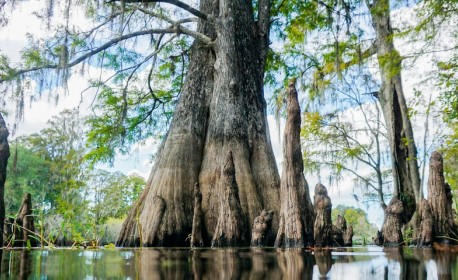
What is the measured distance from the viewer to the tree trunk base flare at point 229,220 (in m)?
Answer: 7.44

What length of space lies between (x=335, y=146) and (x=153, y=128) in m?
9.12

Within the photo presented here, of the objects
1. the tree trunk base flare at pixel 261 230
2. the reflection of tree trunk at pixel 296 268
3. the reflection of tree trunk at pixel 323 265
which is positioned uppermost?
the tree trunk base flare at pixel 261 230

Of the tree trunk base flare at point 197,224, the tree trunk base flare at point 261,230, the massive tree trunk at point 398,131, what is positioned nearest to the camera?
the tree trunk base flare at point 261,230

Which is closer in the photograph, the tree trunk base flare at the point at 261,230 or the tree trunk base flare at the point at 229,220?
the tree trunk base flare at the point at 261,230

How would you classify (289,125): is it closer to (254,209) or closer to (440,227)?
(254,209)

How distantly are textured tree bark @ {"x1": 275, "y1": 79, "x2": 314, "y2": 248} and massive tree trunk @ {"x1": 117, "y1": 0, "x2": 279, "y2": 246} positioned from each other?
56.6 inches

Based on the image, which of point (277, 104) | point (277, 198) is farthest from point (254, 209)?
point (277, 104)

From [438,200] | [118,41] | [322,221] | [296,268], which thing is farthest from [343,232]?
[296,268]

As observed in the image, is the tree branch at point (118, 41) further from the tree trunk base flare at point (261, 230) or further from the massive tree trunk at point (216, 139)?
the tree trunk base flare at point (261, 230)

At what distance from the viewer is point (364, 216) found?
36.8 metres

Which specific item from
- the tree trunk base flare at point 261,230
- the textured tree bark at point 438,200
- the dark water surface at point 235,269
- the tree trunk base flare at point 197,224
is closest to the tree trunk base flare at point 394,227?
the textured tree bark at point 438,200

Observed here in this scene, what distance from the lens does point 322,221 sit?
7.18 m

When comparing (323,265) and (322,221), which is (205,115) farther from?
(323,265)

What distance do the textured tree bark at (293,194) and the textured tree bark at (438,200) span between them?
2162mm
